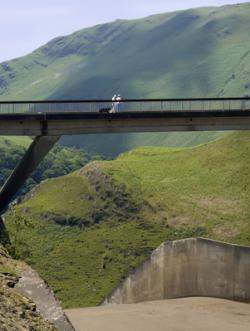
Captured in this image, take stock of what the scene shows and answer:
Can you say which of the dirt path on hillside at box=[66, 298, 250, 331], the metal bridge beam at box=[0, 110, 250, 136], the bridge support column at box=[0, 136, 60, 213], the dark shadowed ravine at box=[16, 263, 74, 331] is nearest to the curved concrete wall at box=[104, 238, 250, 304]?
the dirt path on hillside at box=[66, 298, 250, 331]

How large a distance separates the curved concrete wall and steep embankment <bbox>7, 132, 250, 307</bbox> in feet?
157

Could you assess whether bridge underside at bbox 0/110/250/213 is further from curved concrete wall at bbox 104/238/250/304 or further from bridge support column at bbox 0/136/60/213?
curved concrete wall at bbox 104/238/250/304

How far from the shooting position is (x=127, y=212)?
122m

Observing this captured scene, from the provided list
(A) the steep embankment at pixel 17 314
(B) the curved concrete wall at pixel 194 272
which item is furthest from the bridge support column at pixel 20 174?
(A) the steep embankment at pixel 17 314

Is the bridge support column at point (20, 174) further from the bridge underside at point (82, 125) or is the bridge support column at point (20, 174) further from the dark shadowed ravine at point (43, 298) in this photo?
the dark shadowed ravine at point (43, 298)

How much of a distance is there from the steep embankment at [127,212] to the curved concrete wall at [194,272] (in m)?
48.0

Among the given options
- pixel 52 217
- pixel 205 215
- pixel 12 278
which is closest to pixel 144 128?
pixel 12 278

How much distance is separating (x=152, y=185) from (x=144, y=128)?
3098 inches

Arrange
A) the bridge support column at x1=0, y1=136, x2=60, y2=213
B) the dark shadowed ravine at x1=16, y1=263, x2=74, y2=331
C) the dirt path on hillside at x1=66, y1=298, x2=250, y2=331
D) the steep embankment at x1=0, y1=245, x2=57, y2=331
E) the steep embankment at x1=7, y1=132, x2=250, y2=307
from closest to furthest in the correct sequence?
1. the steep embankment at x1=0, y1=245, x2=57, y2=331
2. the dark shadowed ravine at x1=16, y1=263, x2=74, y2=331
3. the dirt path on hillside at x1=66, y1=298, x2=250, y2=331
4. the bridge support column at x1=0, y1=136, x2=60, y2=213
5. the steep embankment at x1=7, y1=132, x2=250, y2=307

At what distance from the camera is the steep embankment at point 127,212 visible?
10612cm

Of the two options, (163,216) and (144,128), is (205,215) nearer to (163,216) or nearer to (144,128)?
(163,216)

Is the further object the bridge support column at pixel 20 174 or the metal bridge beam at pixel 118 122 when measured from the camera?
the metal bridge beam at pixel 118 122

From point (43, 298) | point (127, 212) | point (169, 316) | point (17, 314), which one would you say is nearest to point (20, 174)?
point (169, 316)

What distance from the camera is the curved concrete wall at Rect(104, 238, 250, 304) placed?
1683 inches
